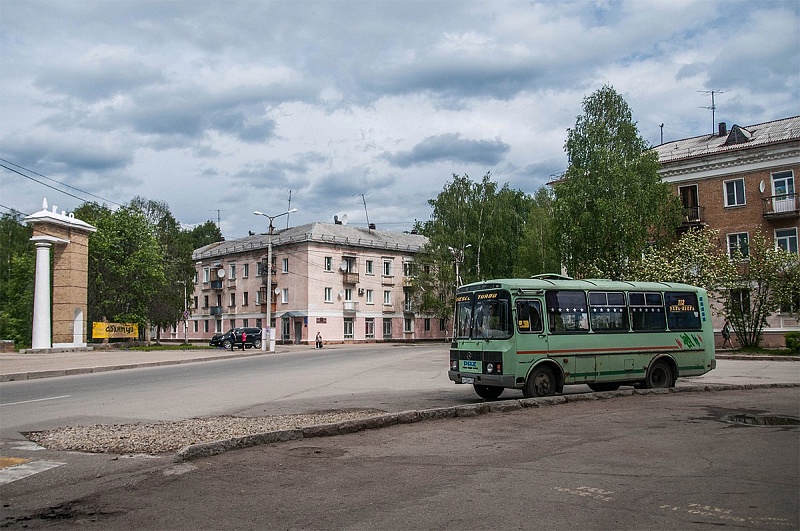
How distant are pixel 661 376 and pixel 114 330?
4622 cm

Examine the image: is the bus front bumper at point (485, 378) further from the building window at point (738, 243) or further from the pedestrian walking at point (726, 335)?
the building window at point (738, 243)

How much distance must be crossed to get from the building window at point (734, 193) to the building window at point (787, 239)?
2.92m

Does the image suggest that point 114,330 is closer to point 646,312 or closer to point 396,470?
point 646,312

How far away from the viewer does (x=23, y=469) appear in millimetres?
7789

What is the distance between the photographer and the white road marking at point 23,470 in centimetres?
735

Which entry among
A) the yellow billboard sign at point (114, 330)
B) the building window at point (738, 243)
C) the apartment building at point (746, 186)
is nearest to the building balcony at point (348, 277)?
the yellow billboard sign at point (114, 330)

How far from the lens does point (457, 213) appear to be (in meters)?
67.1

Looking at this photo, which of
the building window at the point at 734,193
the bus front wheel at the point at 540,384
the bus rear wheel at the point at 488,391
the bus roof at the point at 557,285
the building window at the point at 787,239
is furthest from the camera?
the building window at the point at 734,193

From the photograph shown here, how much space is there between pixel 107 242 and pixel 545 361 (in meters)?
51.2

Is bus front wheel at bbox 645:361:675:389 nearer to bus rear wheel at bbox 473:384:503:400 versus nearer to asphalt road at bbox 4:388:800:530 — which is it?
bus rear wheel at bbox 473:384:503:400

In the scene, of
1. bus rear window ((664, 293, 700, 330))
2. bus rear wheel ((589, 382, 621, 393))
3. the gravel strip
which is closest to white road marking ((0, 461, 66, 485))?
the gravel strip

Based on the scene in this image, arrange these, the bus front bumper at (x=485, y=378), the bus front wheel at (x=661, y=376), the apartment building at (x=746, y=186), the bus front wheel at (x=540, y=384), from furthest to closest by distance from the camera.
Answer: the apartment building at (x=746, y=186), the bus front wheel at (x=661, y=376), the bus front wheel at (x=540, y=384), the bus front bumper at (x=485, y=378)

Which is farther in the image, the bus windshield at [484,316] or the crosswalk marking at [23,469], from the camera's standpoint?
the bus windshield at [484,316]

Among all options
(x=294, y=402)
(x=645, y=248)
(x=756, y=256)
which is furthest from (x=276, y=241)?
(x=294, y=402)
